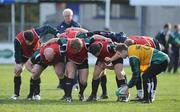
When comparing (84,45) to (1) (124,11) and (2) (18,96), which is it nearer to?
(2) (18,96)

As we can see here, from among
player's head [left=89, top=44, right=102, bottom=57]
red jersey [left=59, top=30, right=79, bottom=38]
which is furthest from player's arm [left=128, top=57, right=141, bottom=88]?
red jersey [left=59, top=30, right=79, bottom=38]

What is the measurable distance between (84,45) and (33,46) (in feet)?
5.47

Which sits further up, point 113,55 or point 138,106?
point 113,55

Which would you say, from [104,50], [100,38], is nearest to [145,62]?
[104,50]

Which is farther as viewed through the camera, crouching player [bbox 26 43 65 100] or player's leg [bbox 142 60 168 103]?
crouching player [bbox 26 43 65 100]

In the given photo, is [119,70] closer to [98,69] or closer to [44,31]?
[98,69]

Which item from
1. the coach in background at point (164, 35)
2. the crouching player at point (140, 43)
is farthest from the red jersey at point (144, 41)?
the coach in background at point (164, 35)

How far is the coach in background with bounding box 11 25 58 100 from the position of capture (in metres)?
16.9

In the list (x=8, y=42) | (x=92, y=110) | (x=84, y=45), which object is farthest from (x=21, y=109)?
(x=8, y=42)

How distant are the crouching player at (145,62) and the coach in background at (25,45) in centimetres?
219

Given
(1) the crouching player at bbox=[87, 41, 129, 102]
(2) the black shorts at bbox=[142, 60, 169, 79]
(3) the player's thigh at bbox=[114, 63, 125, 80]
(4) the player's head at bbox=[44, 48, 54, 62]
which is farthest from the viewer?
(3) the player's thigh at bbox=[114, 63, 125, 80]

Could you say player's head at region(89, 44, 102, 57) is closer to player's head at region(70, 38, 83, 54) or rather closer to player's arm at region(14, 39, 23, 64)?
player's head at region(70, 38, 83, 54)

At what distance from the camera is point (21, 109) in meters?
14.6

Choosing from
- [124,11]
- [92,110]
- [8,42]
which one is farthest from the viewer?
[124,11]
